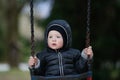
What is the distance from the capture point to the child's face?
3.80m

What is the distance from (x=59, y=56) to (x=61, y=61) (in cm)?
4

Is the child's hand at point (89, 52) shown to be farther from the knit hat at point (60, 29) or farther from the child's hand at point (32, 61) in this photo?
the child's hand at point (32, 61)

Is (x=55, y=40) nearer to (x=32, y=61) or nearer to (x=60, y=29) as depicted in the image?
(x=60, y=29)

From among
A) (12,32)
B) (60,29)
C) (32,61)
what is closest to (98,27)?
(60,29)

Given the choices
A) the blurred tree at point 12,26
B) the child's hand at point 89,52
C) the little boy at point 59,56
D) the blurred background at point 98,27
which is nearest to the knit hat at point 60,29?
the little boy at point 59,56

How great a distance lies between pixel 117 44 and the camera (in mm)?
8344

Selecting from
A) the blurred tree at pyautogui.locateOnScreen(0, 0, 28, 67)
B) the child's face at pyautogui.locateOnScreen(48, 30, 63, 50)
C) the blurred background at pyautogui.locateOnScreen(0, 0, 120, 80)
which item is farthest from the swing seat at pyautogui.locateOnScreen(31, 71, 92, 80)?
the blurred tree at pyautogui.locateOnScreen(0, 0, 28, 67)

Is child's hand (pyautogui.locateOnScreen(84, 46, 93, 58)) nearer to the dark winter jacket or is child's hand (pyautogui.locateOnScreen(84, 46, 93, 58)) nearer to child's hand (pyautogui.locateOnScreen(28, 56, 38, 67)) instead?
the dark winter jacket

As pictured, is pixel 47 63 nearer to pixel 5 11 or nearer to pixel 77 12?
pixel 77 12

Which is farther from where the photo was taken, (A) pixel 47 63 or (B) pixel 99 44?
(B) pixel 99 44

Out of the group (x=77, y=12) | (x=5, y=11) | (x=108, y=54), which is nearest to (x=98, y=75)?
(x=108, y=54)

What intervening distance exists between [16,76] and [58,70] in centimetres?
958

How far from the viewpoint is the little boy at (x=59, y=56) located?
3.74 meters

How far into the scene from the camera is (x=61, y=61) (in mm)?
3762
